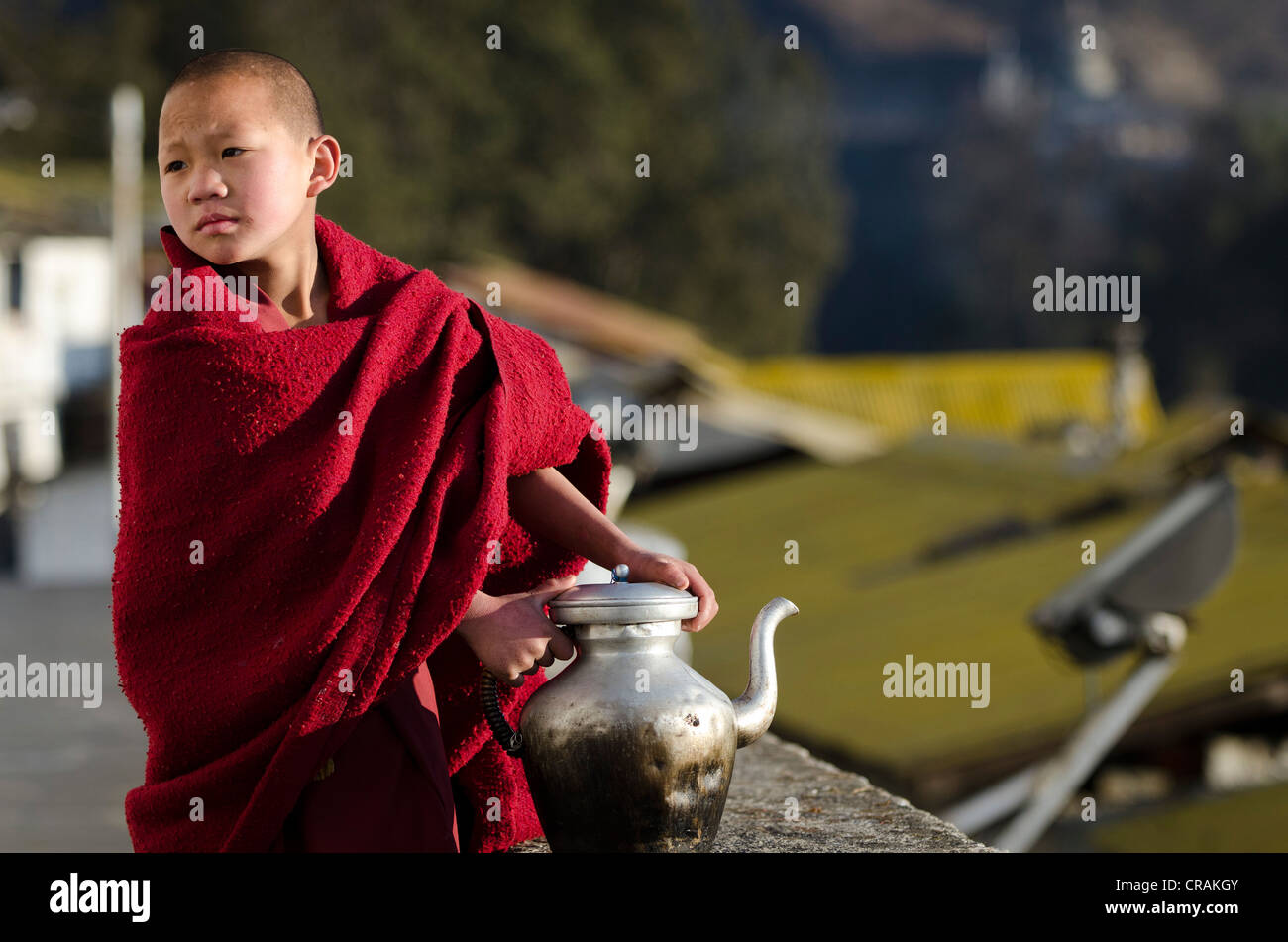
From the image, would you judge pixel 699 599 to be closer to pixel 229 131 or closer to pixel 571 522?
pixel 571 522

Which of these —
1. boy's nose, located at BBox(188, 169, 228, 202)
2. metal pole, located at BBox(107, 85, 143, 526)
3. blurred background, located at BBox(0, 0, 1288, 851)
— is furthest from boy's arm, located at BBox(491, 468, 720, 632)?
metal pole, located at BBox(107, 85, 143, 526)

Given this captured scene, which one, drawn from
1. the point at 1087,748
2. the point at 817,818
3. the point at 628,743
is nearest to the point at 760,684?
the point at 628,743

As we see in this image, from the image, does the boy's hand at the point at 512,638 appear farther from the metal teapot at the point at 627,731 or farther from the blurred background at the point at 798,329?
the blurred background at the point at 798,329

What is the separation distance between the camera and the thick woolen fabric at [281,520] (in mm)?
2111

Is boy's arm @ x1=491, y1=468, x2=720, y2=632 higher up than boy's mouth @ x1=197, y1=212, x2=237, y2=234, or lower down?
lower down

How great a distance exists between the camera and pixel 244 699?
7.05 ft

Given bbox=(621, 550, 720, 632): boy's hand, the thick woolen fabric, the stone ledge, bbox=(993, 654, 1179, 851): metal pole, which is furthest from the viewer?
bbox=(993, 654, 1179, 851): metal pole

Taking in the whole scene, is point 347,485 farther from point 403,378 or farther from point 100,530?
point 100,530

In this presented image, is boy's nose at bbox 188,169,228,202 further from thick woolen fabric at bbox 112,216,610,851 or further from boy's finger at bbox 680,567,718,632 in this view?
boy's finger at bbox 680,567,718,632

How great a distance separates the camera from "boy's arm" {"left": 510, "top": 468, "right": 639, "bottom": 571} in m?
2.31

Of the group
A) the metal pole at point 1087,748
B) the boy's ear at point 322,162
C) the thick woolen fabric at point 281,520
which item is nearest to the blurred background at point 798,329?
the metal pole at point 1087,748

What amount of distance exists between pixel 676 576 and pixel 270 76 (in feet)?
2.61

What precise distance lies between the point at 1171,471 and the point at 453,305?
37.4ft
